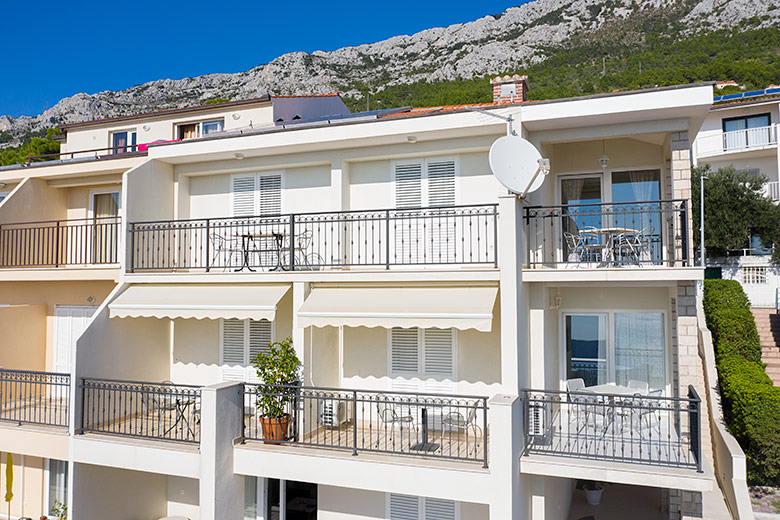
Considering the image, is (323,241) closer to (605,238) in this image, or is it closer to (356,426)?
(356,426)

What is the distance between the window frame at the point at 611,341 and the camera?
49.7 ft

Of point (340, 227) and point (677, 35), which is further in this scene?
point (677, 35)

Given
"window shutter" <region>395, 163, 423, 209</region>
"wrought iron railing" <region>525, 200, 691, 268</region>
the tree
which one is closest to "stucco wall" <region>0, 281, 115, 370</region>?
"window shutter" <region>395, 163, 423, 209</region>

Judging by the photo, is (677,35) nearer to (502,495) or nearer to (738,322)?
(738,322)

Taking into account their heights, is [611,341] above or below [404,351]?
above

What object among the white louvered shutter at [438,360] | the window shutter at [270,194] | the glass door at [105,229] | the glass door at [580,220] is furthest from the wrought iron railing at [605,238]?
the glass door at [105,229]

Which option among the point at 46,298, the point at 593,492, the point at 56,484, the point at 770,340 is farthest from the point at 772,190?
the point at 56,484

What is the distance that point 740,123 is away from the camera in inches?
1697

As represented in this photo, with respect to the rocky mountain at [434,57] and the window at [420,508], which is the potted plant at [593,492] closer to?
the window at [420,508]

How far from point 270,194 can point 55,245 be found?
8707mm

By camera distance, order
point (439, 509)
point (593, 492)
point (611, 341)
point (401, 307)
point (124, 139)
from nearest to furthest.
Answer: point (401, 307) → point (439, 509) → point (611, 341) → point (593, 492) → point (124, 139)

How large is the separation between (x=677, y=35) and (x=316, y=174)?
68.3m

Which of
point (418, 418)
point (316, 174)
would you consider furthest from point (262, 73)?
point (418, 418)

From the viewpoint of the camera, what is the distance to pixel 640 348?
605 inches
